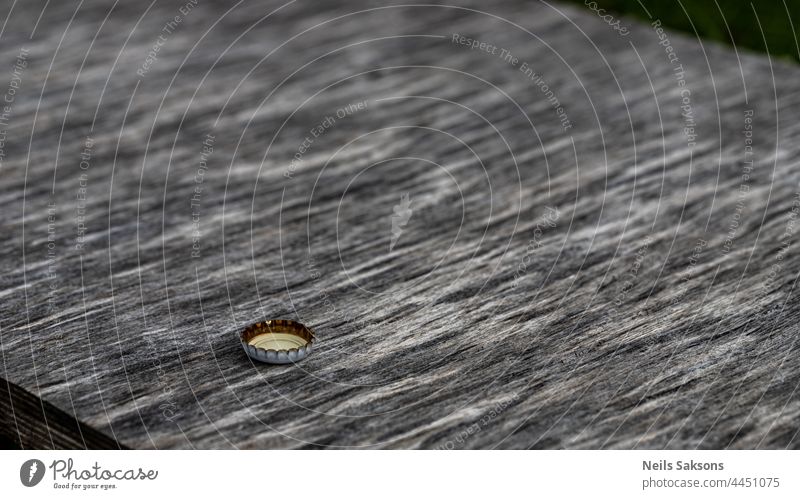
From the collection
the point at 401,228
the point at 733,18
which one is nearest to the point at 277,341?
the point at 401,228

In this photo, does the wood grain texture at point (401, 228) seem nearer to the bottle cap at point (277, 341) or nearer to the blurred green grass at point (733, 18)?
the bottle cap at point (277, 341)

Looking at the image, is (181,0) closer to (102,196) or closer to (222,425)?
(102,196)
